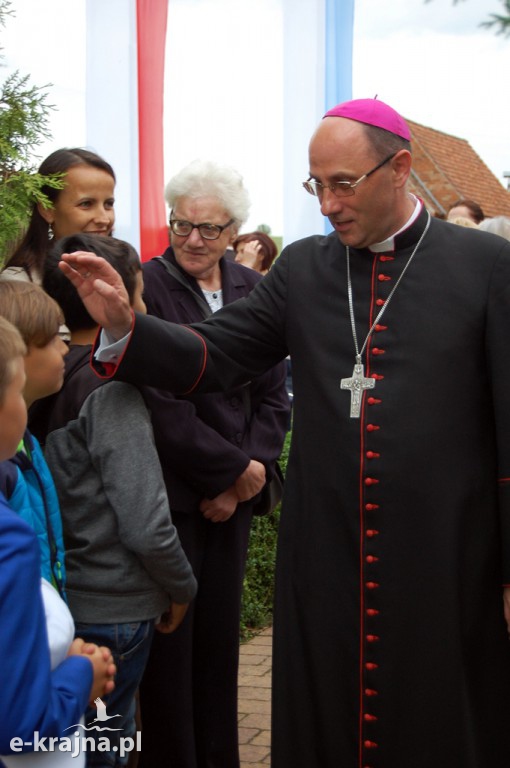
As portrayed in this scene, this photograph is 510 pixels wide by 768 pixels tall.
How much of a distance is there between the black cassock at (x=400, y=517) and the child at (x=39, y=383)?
0.89 ft

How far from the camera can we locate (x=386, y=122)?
9.88ft

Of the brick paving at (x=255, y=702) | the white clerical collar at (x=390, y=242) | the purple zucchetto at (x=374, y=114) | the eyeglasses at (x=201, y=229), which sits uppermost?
the purple zucchetto at (x=374, y=114)

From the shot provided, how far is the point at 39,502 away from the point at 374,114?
1.51 metres

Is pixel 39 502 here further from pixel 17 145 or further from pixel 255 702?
pixel 255 702

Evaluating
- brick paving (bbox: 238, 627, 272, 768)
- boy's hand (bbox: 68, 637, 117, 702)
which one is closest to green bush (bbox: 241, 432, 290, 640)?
brick paving (bbox: 238, 627, 272, 768)

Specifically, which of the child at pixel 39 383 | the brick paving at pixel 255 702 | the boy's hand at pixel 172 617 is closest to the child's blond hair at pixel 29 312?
the child at pixel 39 383

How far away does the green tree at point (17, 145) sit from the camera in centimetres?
294

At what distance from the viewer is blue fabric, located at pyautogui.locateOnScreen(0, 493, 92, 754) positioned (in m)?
1.74

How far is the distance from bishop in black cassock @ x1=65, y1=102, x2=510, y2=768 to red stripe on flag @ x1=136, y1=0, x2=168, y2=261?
2342mm

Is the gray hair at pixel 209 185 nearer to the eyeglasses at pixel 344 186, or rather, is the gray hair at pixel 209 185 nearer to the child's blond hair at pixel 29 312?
the eyeglasses at pixel 344 186

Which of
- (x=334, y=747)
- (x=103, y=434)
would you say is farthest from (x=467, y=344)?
(x=334, y=747)

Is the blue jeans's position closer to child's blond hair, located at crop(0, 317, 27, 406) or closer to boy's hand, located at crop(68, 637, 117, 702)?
boy's hand, located at crop(68, 637, 117, 702)

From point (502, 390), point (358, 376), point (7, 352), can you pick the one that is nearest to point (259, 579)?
point (358, 376)

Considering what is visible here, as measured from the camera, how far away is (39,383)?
2.60 metres
